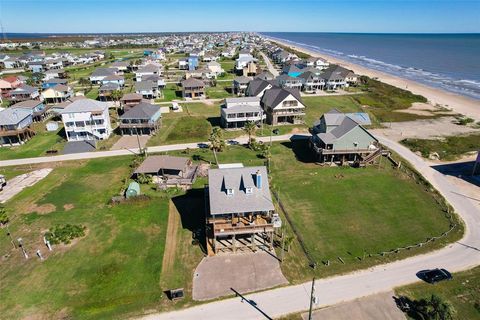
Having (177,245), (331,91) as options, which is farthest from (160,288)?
(331,91)

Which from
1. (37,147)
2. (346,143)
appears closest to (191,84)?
(37,147)

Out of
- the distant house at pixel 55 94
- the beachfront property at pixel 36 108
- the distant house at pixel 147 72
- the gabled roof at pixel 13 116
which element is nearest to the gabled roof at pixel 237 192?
the gabled roof at pixel 13 116

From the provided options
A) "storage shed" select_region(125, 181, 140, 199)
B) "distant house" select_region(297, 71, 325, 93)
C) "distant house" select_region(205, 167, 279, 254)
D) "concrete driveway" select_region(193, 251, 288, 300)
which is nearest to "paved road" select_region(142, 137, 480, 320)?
"concrete driveway" select_region(193, 251, 288, 300)

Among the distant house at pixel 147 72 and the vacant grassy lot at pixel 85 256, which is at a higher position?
the distant house at pixel 147 72

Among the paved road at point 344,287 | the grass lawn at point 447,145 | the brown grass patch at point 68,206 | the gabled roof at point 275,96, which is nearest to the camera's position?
the paved road at point 344,287

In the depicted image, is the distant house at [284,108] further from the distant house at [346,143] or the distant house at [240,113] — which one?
the distant house at [346,143]

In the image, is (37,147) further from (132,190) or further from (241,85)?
(241,85)
